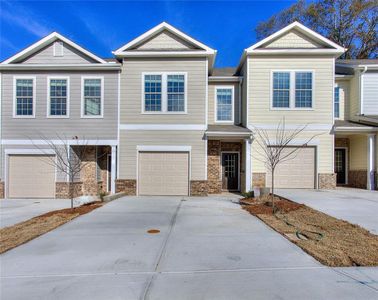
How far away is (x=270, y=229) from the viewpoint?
6.96 metres

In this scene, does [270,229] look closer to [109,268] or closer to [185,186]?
[109,268]

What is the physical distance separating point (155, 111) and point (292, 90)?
7.23 meters

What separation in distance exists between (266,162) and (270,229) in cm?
767

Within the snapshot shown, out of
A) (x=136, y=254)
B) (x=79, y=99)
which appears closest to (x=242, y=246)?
(x=136, y=254)

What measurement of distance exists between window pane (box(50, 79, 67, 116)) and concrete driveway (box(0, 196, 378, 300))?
8.50 m

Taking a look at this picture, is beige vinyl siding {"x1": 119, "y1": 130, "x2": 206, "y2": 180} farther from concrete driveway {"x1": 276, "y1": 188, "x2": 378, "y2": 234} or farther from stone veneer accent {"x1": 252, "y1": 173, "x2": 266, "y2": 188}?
concrete driveway {"x1": 276, "y1": 188, "x2": 378, "y2": 234}

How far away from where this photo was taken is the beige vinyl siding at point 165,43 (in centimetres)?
1420

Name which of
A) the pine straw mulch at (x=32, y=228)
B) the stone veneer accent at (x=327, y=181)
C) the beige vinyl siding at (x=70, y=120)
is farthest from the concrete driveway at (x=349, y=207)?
the beige vinyl siding at (x=70, y=120)

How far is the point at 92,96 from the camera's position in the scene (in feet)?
46.4

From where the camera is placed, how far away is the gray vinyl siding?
15.4 m

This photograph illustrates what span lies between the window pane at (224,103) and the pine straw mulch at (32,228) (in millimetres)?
9053

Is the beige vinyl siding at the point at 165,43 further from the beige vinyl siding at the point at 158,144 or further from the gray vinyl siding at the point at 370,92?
the gray vinyl siding at the point at 370,92

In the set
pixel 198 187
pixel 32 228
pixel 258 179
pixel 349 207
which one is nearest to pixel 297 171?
pixel 258 179

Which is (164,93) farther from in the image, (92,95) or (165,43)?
(92,95)
